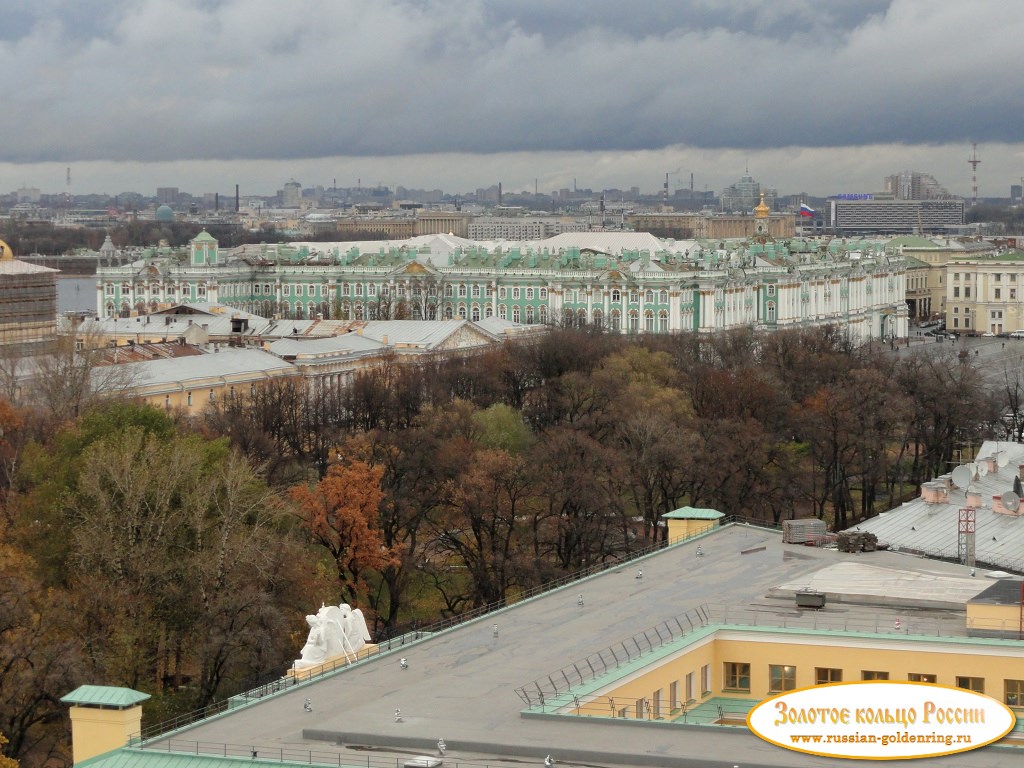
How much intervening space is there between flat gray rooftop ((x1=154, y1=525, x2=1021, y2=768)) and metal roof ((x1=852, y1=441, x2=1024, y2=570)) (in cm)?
120

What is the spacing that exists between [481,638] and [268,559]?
1389 cm

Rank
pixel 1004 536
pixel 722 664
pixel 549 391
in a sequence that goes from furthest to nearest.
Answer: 1. pixel 549 391
2. pixel 1004 536
3. pixel 722 664

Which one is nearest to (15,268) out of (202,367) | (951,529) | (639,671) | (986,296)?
(202,367)

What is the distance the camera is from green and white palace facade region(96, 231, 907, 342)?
123 metres

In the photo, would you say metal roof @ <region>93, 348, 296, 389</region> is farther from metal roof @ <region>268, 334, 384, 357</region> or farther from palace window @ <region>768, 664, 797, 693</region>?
palace window @ <region>768, 664, 797, 693</region>

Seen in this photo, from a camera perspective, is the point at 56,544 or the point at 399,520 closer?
the point at 56,544

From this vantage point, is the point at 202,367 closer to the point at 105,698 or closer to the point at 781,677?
the point at 781,677

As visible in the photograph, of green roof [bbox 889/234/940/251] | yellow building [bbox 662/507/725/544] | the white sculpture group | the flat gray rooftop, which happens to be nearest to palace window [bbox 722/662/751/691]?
the flat gray rooftop

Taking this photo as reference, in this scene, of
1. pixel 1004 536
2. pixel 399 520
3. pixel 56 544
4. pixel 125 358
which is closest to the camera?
pixel 1004 536

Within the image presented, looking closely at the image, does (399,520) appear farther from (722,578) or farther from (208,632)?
(722,578)

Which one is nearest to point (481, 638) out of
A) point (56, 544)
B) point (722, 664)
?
point (722, 664)

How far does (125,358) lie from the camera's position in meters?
84.4

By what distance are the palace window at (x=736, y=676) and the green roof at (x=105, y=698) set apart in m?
8.63

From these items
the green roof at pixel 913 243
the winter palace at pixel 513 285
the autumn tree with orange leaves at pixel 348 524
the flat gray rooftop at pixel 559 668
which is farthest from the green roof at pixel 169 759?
the green roof at pixel 913 243
